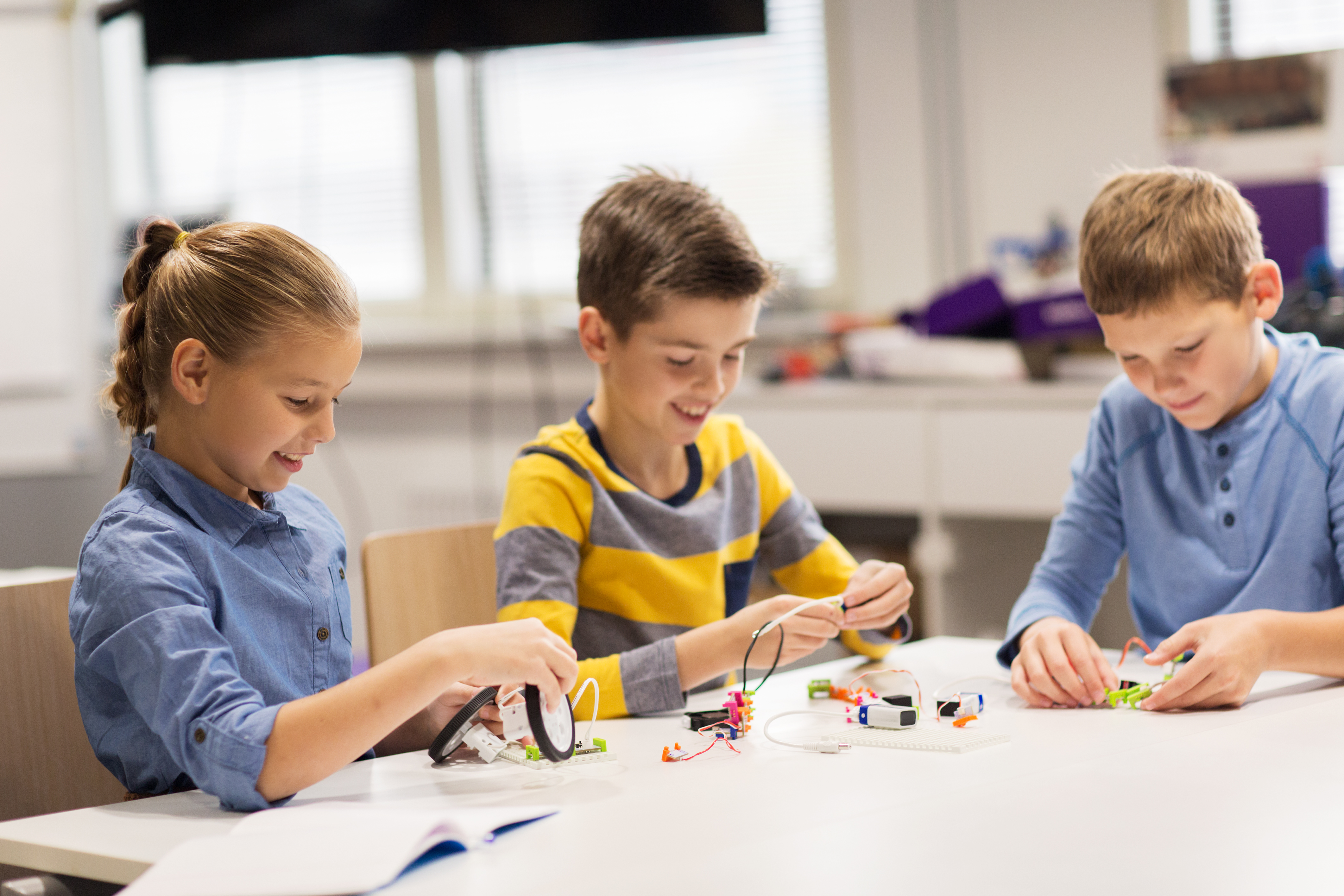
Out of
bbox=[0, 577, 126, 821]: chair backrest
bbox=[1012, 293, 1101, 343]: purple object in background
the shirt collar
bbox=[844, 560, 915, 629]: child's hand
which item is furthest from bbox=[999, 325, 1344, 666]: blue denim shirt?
bbox=[1012, 293, 1101, 343]: purple object in background

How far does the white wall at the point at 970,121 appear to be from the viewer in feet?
10.0

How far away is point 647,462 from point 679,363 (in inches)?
5.3

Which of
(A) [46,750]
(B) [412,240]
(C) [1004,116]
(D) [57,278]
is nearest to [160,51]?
(D) [57,278]

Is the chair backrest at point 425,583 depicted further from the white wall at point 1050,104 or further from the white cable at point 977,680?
the white wall at point 1050,104

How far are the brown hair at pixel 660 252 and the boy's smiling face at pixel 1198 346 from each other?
1.35 ft

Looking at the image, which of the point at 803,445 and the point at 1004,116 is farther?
the point at 1004,116

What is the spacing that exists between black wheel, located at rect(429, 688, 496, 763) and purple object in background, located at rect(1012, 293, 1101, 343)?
1.88m

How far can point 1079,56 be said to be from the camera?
3.10 metres

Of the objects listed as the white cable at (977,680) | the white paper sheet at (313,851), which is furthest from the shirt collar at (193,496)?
the white cable at (977,680)

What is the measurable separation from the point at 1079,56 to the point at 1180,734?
2411 mm

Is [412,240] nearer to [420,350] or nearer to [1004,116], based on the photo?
[420,350]

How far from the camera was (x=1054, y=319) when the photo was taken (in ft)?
8.79

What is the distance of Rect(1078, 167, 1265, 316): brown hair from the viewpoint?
1354 mm

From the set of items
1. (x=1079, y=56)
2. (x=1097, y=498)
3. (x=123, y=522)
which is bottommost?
(x=1097, y=498)
